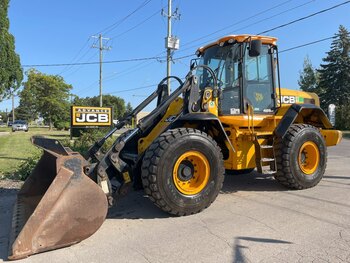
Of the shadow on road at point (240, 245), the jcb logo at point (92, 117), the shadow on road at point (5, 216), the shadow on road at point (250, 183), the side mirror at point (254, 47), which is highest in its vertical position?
the side mirror at point (254, 47)

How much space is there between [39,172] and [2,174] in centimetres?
381

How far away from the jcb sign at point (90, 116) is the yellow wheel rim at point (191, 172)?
8.25 m

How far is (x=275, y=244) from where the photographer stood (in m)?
4.19

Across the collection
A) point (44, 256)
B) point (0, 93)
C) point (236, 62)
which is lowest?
point (44, 256)

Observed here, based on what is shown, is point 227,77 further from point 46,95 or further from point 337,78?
point 46,95

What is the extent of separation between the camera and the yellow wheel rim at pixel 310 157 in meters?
7.08

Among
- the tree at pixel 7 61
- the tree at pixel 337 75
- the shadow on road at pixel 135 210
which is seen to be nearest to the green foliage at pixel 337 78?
the tree at pixel 337 75

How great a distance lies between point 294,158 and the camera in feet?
21.7

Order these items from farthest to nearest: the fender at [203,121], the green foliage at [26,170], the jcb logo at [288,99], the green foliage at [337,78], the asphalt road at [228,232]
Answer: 1. the green foliage at [337,78]
2. the green foliage at [26,170]
3. the jcb logo at [288,99]
4. the fender at [203,121]
5. the asphalt road at [228,232]

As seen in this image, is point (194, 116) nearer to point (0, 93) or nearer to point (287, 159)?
point (287, 159)

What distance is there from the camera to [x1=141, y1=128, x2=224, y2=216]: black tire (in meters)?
5.00

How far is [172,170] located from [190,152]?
0.41m

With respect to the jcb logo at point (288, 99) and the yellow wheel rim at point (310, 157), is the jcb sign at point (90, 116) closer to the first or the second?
the jcb logo at point (288, 99)

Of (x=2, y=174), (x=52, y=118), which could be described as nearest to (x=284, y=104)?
(x=2, y=174)
